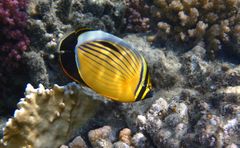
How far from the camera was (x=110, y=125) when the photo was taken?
3508 millimetres

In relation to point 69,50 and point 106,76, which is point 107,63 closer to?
point 106,76

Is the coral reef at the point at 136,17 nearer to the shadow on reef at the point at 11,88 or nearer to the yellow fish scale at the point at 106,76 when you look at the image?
the shadow on reef at the point at 11,88

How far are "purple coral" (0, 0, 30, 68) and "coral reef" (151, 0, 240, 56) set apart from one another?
188 centimetres

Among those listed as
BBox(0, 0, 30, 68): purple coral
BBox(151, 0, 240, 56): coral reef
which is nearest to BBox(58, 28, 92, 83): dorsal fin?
BBox(0, 0, 30, 68): purple coral

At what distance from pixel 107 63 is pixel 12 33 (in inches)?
72.8

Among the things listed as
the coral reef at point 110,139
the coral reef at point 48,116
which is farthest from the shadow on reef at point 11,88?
the coral reef at point 110,139

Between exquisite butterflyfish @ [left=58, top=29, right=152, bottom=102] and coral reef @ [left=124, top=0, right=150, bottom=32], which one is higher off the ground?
coral reef @ [left=124, top=0, right=150, bottom=32]

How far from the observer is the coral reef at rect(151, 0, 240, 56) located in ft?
14.1

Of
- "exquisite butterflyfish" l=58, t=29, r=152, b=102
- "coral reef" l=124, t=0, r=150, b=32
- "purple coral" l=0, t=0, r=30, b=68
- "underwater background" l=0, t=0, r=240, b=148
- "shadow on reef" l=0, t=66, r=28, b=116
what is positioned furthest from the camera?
"coral reef" l=124, t=0, r=150, b=32

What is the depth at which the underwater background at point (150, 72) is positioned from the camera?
3.19 meters

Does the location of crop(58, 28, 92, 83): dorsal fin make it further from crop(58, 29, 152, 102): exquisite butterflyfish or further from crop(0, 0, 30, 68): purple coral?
crop(0, 0, 30, 68): purple coral

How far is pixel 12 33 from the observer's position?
12.5ft

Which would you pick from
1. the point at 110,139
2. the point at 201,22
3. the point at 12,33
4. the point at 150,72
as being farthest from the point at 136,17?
the point at 110,139

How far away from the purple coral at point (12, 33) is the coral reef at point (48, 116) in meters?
0.75
